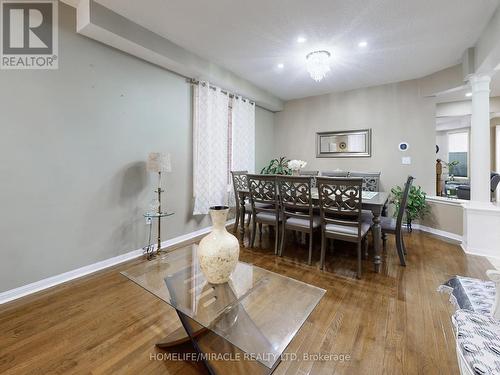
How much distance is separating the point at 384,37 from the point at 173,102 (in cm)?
293

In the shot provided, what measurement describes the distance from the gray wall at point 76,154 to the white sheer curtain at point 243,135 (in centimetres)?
147

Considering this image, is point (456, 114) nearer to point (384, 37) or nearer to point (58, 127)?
point (384, 37)

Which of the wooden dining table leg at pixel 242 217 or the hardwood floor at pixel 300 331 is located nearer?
the hardwood floor at pixel 300 331

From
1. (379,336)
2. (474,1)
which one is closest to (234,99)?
(474,1)

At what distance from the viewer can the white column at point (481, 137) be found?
122 inches

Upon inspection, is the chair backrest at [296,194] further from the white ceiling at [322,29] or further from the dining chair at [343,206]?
the white ceiling at [322,29]

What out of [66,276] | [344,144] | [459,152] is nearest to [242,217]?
[66,276]

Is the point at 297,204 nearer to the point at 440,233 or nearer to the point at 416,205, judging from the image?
the point at 416,205

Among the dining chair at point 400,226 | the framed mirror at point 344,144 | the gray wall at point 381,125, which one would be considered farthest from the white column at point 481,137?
the framed mirror at point 344,144

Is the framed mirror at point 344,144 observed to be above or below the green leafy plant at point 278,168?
above

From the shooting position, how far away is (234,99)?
14.7ft

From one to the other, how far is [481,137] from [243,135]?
12.1ft

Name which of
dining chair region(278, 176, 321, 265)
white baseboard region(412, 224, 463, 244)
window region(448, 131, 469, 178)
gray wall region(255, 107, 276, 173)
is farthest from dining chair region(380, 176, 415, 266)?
window region(448, 131, 469, 178)

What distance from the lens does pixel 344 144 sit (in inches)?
197
